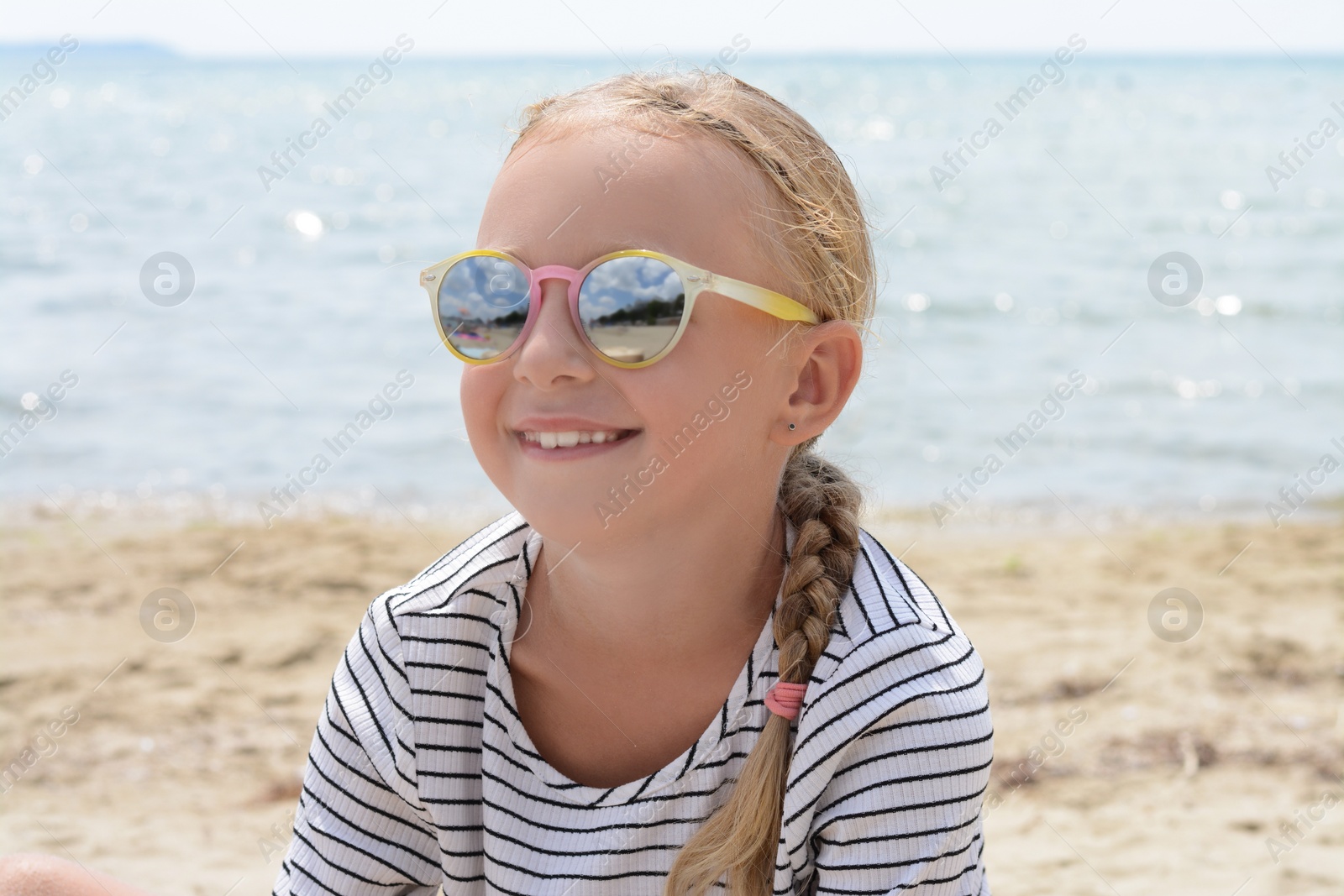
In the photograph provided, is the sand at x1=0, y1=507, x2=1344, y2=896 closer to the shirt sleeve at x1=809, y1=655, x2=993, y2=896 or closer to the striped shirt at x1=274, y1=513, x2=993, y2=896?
the striped shirt at x1=274, y1=513, x2=993, y2=896

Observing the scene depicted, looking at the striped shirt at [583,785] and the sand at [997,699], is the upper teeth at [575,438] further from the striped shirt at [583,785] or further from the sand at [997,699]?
the sand at [997,699]

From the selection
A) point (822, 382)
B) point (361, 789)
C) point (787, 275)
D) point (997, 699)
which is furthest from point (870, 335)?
point (997, 699)

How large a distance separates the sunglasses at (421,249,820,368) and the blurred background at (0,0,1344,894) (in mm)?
474

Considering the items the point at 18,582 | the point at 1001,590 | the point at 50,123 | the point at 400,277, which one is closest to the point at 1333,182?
the point at 400,277

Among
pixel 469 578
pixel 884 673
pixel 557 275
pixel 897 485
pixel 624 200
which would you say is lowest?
pixel 897 485

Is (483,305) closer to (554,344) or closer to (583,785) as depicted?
(554,344)

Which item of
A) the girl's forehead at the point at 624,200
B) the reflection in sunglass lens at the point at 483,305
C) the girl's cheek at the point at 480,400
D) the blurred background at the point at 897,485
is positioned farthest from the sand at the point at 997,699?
the girl's forehead at the point at 624,200

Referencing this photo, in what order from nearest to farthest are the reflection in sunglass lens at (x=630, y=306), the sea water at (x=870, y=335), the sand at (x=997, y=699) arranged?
the reflection in sunglass lens at (x=630, y=306)
the sand at (x=997, y=699)
the sea water at (x=870, y=335)

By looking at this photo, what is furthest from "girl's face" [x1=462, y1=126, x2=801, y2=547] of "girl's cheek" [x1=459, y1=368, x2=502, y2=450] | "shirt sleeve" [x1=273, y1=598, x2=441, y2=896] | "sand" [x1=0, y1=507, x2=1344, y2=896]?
"sand" [x1=0, y1=507, x2=1344, y2=896]

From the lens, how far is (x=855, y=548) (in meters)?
1.88

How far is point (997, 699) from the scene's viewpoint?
4.12 metres

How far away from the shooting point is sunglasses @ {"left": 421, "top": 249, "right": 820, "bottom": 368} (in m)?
1.62

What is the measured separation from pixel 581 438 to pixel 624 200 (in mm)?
347

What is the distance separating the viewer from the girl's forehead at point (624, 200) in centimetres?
167
